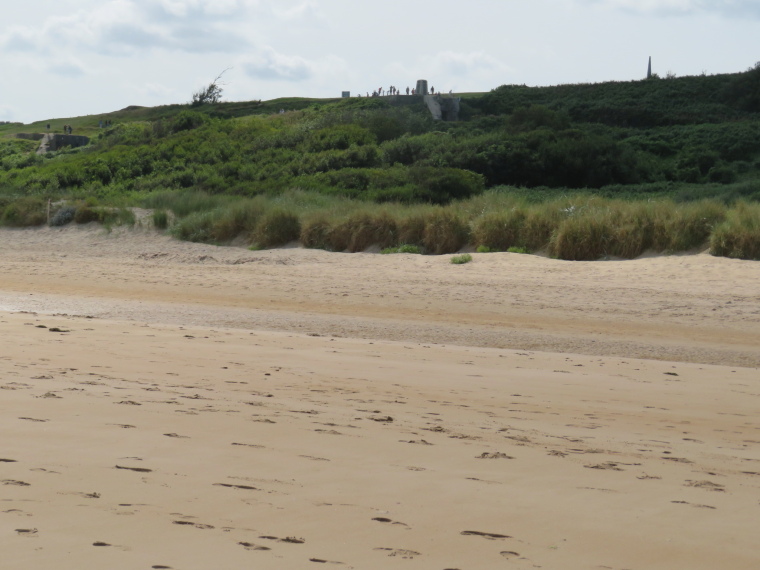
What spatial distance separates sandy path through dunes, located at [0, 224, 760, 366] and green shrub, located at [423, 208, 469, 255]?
3.00 feet

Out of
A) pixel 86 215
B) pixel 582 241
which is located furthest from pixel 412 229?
pixel 86 215

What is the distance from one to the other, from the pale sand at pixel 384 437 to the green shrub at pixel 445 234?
17.9ft

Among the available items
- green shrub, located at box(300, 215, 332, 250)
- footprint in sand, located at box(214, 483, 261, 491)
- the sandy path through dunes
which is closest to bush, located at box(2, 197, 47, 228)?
the sandy path through dunes

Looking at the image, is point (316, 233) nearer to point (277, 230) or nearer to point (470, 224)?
point (277, 230)

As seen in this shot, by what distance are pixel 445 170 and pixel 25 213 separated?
11570mm

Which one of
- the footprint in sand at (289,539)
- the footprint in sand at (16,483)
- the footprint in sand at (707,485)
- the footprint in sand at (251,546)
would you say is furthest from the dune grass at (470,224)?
the footprint in sand at (16,483)

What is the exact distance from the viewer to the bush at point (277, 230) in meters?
18.9

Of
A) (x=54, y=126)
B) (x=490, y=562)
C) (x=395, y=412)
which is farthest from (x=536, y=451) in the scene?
(x=54, y=126)

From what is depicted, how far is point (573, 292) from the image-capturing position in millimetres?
12844

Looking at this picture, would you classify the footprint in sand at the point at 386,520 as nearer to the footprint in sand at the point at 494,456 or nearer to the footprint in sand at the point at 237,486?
the footprint in sand at the point at 237,486

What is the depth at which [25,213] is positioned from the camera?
23438mm

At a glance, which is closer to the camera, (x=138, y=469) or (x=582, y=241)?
(x=138, y=469)

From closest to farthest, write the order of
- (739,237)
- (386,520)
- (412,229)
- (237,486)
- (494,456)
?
1. (386,520)
2. (237,486)
3. (494,456)
4. (739,237)
5. (412,229)

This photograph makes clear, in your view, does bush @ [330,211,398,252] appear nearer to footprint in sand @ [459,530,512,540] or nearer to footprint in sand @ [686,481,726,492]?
footprint in sand @ [686,481,726,492]
